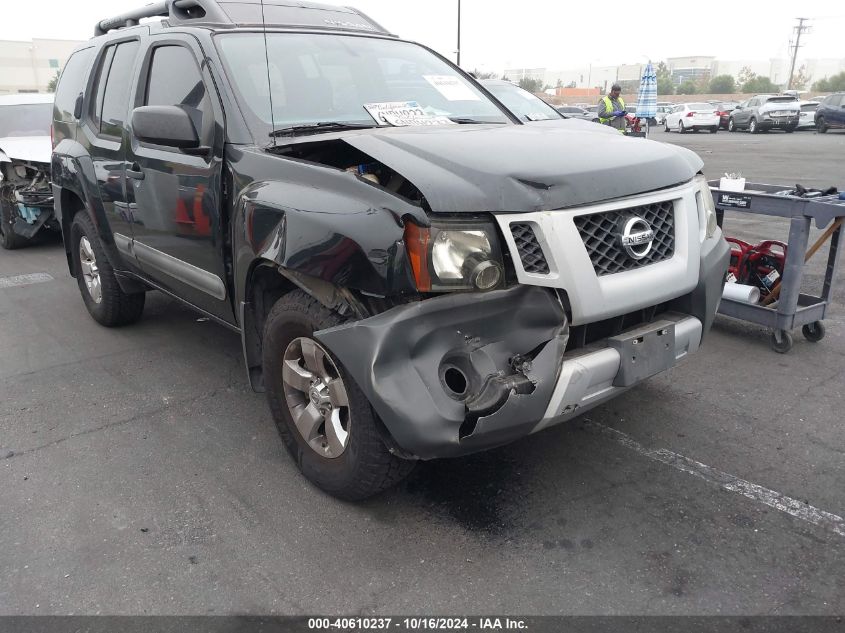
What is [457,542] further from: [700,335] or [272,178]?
[272,178]

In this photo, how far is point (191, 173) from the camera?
134 inches

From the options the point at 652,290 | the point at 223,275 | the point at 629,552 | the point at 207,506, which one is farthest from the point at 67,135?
the point at 629,552

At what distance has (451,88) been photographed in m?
4.01

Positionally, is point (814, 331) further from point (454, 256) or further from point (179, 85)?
point (179, 85)

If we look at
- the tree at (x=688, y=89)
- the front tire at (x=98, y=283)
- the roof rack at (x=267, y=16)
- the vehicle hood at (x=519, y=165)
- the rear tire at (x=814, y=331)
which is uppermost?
the roof rack at (x=267, y=16)

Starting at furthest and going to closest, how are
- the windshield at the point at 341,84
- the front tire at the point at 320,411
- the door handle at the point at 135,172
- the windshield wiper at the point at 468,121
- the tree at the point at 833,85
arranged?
the tree at the point at 833,85, the door handle at the point at 135,172, the windshield wiper at the point at 468,121, the windshield at the point at 341,84, the front tire at the point at 320,411

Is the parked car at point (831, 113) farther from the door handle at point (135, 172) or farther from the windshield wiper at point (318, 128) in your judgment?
the door handle at point (135, 172)

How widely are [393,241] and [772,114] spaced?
3182 centimetres

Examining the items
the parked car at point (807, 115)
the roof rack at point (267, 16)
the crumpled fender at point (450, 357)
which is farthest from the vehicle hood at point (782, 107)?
the crumpled fender at point (450, 357)

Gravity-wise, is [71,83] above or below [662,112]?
above

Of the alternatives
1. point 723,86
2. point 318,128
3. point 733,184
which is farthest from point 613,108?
point 723,86

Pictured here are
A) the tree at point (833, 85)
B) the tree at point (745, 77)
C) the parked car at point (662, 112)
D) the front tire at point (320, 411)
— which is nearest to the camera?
the front tire at point (320, 411)

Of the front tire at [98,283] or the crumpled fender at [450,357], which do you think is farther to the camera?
the front tire at [98,283]

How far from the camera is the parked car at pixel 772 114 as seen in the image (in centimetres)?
2923
